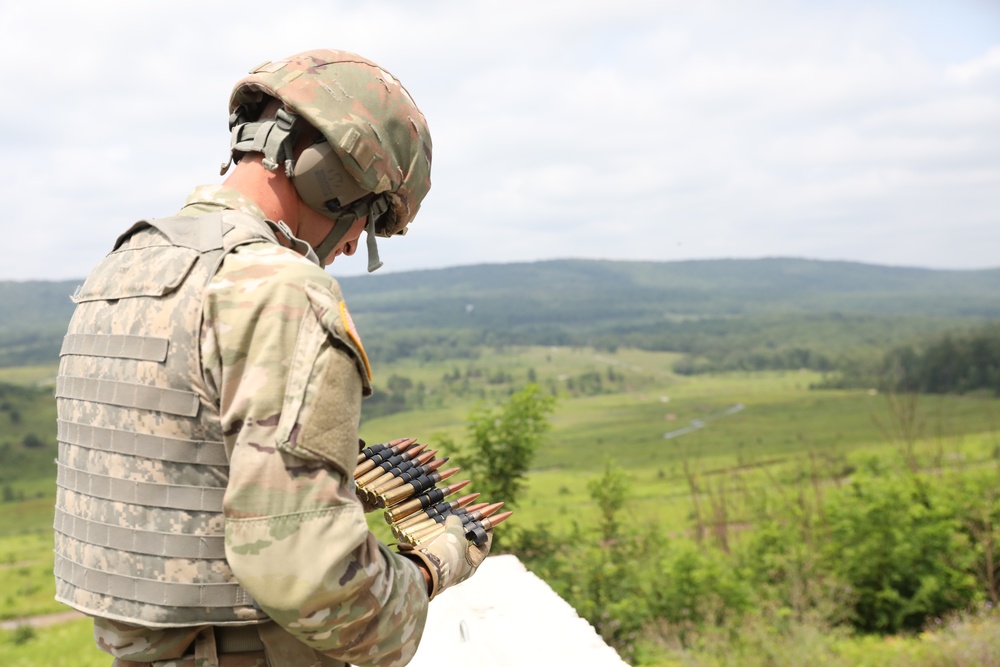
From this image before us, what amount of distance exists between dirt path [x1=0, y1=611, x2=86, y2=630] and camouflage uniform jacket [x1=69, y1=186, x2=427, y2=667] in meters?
27.8

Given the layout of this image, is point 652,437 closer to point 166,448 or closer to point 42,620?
point 42,620

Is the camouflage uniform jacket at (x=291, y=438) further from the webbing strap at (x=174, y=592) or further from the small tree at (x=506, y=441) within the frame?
the small tree at (x=506, y=441)

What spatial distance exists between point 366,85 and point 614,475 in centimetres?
938

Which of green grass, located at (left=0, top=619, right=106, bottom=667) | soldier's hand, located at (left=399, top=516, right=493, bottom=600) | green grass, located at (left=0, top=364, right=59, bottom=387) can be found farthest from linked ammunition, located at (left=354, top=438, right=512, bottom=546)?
green grass, located at (left=0, top=364, right=59, bottom=387)

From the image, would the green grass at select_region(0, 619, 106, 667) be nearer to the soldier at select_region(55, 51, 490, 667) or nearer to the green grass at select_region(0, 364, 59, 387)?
the soldier at select_region(55, 51, 490, 667)

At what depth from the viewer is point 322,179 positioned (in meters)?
2.50

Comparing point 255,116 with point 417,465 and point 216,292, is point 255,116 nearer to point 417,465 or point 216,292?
point 216,292

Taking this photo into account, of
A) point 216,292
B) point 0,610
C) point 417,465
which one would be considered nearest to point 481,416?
point 417,465

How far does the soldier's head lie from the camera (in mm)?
2465

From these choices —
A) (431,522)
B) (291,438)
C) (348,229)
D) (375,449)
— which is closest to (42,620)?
(375,449)

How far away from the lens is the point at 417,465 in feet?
10.8

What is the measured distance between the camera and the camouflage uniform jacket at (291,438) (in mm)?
1863

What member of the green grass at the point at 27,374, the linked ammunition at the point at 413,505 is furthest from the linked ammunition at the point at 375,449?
the green grass at the point at 27,374

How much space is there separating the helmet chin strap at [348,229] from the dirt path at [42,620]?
2729 cm
